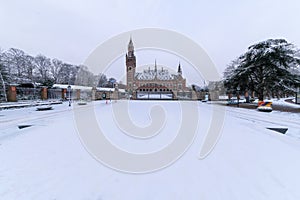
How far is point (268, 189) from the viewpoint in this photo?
273cm

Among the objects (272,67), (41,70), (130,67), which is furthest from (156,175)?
(130,67)

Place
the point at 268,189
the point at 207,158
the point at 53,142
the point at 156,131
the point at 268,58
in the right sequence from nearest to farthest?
1. the point at 268,189
2. the point at 207,158
3. the point at 53,142
4. the point at 156,131
5. the point at 268,58

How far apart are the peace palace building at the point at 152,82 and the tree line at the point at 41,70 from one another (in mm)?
12207

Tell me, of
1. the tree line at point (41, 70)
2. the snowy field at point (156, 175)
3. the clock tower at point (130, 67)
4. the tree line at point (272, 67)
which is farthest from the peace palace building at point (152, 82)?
the snowy field at point (156, 175)

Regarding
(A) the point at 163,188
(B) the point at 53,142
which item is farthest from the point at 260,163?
(B) the point at 53,142

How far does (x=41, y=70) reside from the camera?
4897 centimetres

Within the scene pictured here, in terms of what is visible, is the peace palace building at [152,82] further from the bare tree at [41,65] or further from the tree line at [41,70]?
the bare tree at [41,65]

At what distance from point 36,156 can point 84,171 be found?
1.66m

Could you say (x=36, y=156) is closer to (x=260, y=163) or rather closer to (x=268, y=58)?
(x=260, y=163)

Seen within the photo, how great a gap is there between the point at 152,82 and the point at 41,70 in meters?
34.7

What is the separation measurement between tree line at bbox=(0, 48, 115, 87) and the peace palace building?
1221 cm

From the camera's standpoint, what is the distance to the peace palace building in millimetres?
51525

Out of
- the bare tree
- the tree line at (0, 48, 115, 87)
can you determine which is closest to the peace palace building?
the tree line at (0, 48, 115, 87)

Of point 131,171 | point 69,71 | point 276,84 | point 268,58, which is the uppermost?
point 69,71
